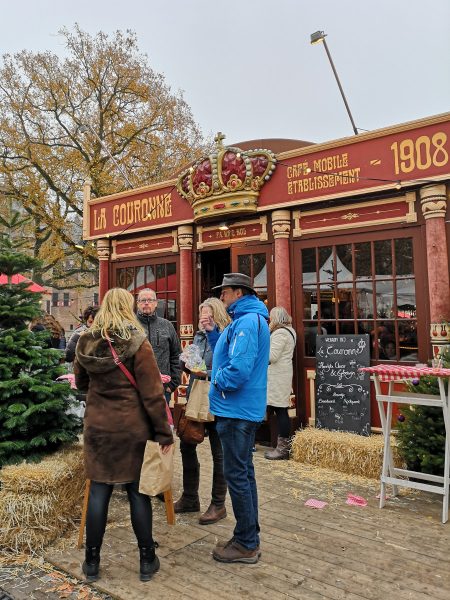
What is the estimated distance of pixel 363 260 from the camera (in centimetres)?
563

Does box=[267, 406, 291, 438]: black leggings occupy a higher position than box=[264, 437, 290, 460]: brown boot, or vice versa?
box=[267, 406, 291, 438]: black leggings

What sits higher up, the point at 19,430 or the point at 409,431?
the point at 19,430

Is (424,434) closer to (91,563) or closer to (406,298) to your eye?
(406,298)

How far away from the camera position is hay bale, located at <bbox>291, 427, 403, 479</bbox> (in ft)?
15.2

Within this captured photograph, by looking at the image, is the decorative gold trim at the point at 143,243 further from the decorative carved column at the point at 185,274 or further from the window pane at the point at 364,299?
the window pane at the point at 364,299

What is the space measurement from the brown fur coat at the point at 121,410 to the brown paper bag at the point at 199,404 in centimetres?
76

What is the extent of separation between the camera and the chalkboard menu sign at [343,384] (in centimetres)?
528

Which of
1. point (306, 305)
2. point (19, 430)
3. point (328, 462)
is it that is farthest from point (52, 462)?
point (306, 305)

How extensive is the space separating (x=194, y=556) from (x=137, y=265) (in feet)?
18.3

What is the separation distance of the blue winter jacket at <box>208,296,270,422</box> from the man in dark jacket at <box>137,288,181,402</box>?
4.16ft

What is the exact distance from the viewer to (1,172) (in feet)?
54.5

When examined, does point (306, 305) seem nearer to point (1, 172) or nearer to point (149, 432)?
point (149, 432)

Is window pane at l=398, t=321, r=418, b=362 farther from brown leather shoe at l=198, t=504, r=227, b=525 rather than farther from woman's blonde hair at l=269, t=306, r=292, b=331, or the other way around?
brown leather shoe at l=198, t=504, r=227, b=525

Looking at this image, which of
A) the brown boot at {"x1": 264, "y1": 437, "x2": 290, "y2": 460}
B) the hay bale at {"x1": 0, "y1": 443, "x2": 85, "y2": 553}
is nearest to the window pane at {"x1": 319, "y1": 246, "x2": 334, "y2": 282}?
the brown boot at {"x1": 264, "y1": 437, "x2": 290, "y2": 460}
